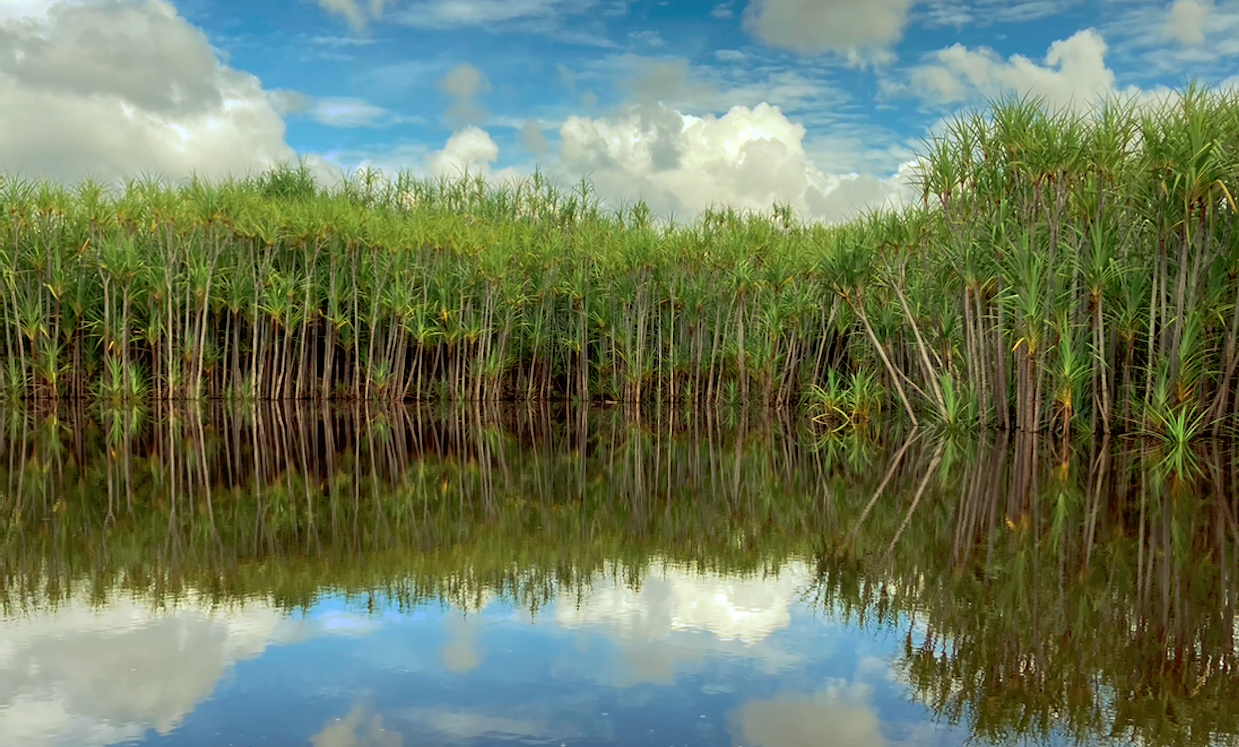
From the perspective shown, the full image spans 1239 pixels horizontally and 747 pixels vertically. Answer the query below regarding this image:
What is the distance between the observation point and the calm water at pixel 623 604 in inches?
137

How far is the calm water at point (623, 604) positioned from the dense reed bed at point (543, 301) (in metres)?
3.92

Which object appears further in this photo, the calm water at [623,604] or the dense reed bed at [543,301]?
the dense reed bed at [543,301]

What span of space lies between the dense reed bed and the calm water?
3922 mm

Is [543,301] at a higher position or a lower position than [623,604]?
higher

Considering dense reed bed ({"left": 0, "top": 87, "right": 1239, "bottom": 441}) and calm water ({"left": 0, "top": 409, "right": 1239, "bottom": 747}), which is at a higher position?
dense reed bed ({"left": 0, "top": 87, "right": 1239, "bottom": 441})

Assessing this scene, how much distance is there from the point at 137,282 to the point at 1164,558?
1794 centimetres

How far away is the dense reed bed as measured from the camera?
1273 cm

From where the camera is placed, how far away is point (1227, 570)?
5406 millimetres

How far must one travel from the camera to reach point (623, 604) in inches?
201

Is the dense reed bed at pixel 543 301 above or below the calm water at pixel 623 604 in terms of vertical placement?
above

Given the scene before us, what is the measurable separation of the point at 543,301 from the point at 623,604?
49.7 feet

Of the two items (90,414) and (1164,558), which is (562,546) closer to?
(1164,558)

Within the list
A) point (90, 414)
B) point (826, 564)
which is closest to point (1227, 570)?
point (826, 564)

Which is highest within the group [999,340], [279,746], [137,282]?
[137,282]
